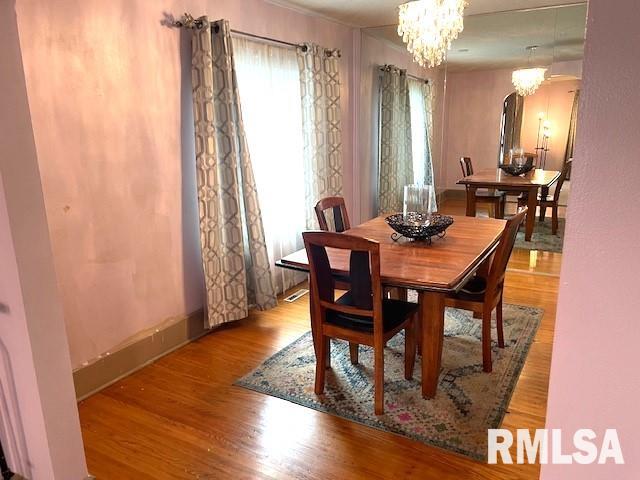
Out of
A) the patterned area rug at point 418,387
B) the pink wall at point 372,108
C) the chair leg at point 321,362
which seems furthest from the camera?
the pink wall at point 372,108

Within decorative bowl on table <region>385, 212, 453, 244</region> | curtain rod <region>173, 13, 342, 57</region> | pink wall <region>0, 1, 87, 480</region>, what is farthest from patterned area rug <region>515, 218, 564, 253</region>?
pink wall <region>0, 1, 87, 480</region>

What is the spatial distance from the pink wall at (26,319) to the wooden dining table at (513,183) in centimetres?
381

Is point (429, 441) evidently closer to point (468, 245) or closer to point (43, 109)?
point (468, 245)

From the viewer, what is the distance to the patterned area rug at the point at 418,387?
2.24m

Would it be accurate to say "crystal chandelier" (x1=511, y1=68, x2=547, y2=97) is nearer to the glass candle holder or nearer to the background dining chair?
the background dining chair

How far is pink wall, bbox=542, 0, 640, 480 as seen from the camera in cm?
82

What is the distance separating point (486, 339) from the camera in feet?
8.80

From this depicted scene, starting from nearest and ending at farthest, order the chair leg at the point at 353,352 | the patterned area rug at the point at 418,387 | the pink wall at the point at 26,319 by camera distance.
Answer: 1. the pink wall at the point at 26,319
2. the patterned area rug at the point at 418,387
3. the chair leg at the point at 353,352

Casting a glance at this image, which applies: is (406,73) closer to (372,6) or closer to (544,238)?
(372,6)

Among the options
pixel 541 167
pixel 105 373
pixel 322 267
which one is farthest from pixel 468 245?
pixel 541 167

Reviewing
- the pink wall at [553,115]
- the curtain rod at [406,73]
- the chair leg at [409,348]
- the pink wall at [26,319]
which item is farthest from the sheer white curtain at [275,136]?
the pink wall at [553,115]

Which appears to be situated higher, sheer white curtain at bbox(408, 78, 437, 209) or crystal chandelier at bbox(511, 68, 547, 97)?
crystal chandelier at bbox(511, 68, 547, 97)

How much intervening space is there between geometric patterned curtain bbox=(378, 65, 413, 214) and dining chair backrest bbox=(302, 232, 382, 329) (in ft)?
10.3

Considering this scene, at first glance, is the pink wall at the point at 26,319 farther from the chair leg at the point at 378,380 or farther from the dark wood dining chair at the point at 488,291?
the dark wood dining chair at the point at 488,291
